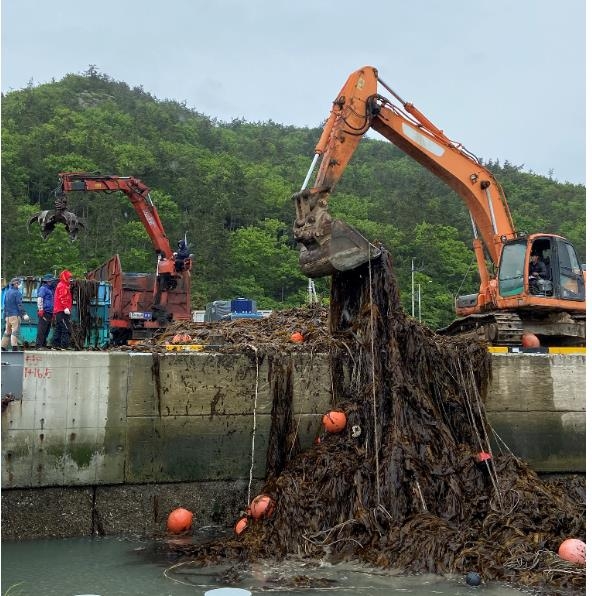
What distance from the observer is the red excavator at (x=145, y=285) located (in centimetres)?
1941

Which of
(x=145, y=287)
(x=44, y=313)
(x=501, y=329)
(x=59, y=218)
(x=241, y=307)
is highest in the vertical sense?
(x=59, y=218)

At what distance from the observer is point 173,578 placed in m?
6.74

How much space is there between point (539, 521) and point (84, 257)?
129ft

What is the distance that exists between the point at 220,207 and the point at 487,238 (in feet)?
140

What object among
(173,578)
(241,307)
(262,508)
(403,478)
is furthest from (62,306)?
(241,307)

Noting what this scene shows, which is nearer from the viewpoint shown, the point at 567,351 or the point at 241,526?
the point at 241,526

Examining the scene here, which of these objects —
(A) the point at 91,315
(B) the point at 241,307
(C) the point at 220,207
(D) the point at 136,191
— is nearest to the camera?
(A) the point at 91,315

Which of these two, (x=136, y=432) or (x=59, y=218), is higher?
(x=59, y=218)

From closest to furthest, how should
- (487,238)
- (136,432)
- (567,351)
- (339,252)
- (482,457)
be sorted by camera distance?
(482,457), (136,432), (339,252), (567,351), (487,238)

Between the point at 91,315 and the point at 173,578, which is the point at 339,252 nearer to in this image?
the point at 173,578

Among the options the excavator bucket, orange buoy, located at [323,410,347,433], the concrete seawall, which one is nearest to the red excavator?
the excavator bucket

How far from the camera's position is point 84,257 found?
4353cm

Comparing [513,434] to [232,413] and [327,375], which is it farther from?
[232,413]

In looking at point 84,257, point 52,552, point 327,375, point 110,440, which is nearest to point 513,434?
point 327,375
